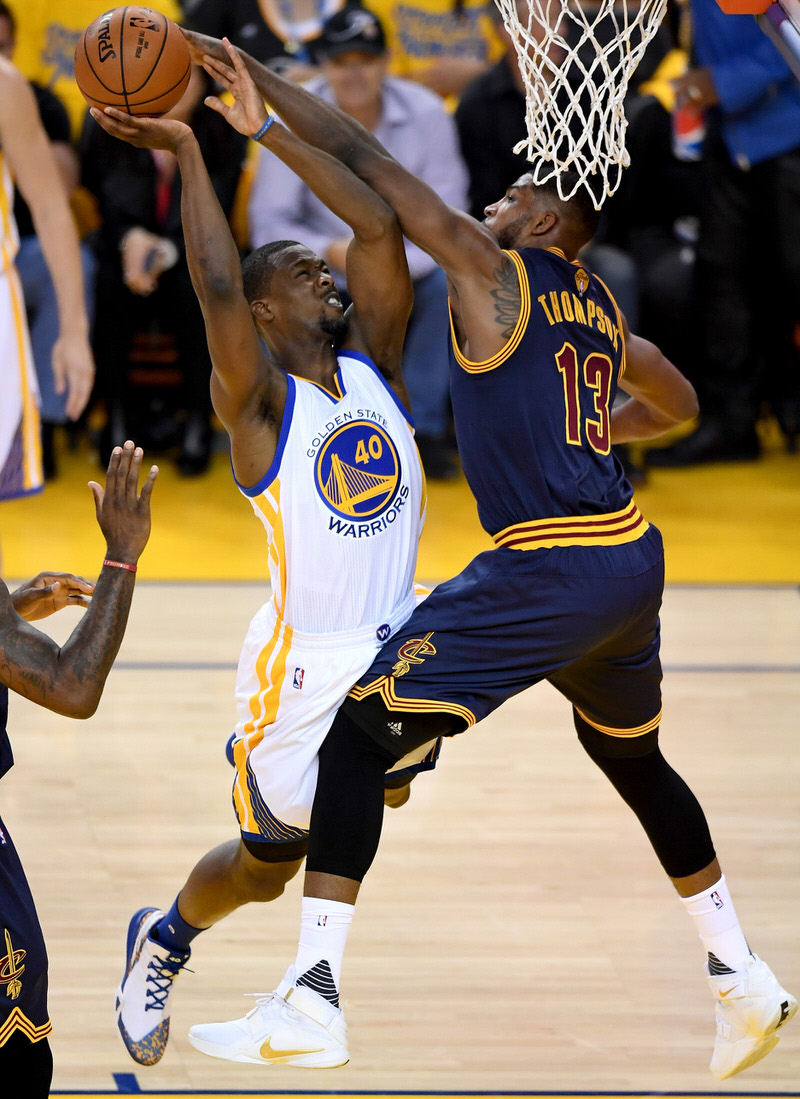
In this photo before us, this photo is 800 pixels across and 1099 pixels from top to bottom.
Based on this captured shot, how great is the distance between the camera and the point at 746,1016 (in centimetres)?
351

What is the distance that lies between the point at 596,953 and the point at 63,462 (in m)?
5.68

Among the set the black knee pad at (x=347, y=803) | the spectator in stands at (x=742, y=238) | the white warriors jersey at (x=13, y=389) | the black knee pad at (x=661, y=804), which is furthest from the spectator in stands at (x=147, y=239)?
the black knee pad at (x=347, y=803)

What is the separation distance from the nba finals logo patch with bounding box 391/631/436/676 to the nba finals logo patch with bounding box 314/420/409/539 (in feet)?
0.96

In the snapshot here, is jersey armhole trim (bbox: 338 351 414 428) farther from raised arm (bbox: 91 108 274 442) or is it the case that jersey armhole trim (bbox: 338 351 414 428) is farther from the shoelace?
the shoelace

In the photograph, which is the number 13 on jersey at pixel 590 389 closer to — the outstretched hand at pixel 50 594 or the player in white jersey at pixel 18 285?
the outstretched hand at pixel 50 594

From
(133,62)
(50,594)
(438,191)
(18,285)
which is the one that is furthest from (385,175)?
(438,191)

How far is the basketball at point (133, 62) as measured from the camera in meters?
3.39

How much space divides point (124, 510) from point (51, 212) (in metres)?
2.82

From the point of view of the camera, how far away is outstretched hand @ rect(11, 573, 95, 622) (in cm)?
315

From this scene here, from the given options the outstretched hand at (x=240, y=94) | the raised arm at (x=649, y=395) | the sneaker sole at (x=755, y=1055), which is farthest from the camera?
the raised arm at (x=649, y=395)

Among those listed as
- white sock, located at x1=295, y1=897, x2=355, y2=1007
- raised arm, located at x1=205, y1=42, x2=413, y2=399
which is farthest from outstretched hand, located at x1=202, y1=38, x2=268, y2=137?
white sock, located at x1=295, y1=897, x2=355, y2=1007

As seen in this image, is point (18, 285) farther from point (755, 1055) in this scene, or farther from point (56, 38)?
point (56, 38)

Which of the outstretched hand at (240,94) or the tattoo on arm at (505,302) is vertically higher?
the outstretched hand at (240,94)

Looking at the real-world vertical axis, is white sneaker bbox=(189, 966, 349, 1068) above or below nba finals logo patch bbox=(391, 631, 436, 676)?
below
